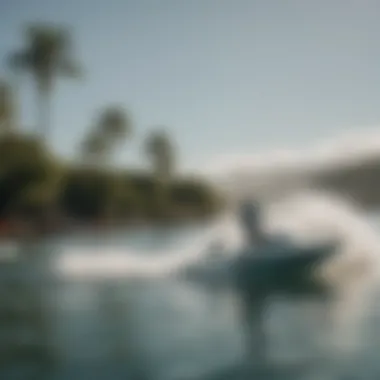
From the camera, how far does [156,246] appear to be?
3.15m

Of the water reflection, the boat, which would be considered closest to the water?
the water reflection

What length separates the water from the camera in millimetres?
2193

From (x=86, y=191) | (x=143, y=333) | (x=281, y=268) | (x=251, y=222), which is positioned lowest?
(x=143, y=333)

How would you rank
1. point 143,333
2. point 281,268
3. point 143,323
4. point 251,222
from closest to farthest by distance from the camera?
point 143,333 → point 143,323 → point 251,222 → point 281,268

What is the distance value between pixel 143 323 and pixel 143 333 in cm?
13

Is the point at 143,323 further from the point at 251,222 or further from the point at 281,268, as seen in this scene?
the point at 281,268

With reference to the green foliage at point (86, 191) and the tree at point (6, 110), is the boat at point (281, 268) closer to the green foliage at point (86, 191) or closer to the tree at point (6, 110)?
the green foliage at point (86, 191)

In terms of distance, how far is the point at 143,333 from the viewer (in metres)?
2.54

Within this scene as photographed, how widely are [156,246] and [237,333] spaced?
743 millimetres

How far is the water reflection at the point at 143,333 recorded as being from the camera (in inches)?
85.9

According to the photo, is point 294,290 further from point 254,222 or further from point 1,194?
point 1,194

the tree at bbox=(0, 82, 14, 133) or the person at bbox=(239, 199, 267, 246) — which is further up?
the tree at bbox=(0, 82, 14, 133)

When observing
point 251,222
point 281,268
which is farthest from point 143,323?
point 281,268

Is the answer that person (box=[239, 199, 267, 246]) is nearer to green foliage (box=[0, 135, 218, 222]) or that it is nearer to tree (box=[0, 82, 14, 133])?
green foliage (box=[0, 135, 218, 222])
